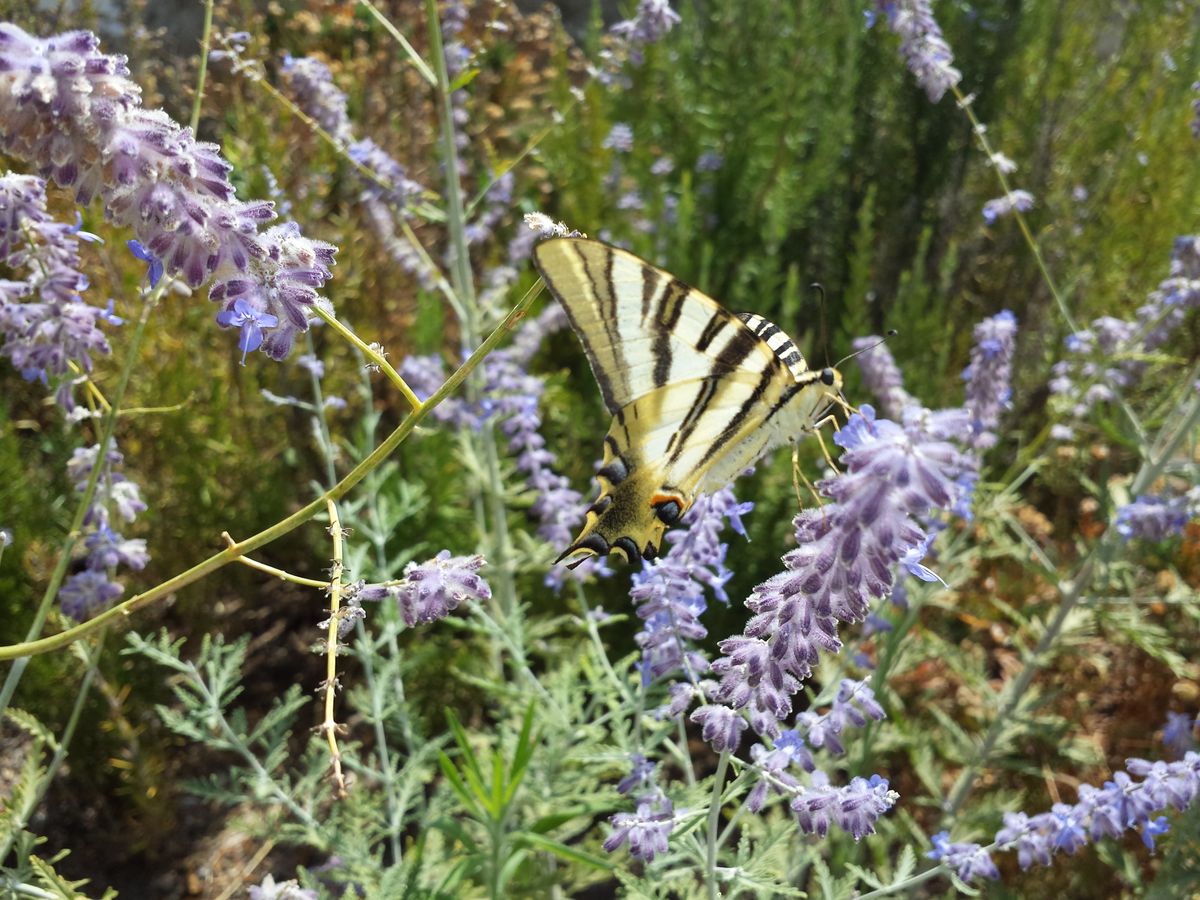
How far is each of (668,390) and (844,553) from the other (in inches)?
23.1

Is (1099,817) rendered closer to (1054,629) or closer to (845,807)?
(845,807)

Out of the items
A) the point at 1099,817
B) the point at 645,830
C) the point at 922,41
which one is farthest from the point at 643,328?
the point at 922,41

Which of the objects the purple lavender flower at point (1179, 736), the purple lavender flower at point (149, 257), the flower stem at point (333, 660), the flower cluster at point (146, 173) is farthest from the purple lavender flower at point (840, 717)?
the purple lavender flower at point (1179, 736)

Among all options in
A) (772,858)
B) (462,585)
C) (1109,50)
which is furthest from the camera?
(1109,50)

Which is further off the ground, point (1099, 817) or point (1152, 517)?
point (1152, 517)

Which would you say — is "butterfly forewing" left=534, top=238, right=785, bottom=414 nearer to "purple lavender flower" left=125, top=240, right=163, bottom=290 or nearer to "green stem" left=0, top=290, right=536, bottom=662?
"green stem" left=0, top=290, right=536, bottom=662

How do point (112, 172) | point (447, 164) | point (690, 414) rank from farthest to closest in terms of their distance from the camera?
1. point (447, 164)
2. point (690, 414)
3. point (112, 172)

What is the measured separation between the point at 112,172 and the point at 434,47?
1.55 meters

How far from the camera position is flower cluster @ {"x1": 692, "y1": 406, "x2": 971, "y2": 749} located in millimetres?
1067

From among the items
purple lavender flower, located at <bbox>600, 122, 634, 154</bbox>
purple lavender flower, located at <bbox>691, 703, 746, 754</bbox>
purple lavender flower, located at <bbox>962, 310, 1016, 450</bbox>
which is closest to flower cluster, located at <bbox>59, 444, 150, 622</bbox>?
purple lavender flower, located at <bbox>691, 703, 746, 754</bbox>

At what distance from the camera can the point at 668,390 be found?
1.62 m

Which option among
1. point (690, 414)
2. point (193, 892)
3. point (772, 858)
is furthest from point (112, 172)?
point (193, 892)

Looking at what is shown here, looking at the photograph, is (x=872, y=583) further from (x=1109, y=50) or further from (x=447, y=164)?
(x=1109, y=50)

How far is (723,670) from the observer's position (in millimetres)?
1380
